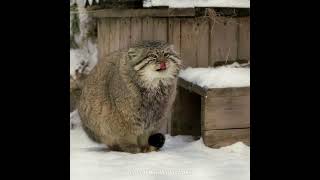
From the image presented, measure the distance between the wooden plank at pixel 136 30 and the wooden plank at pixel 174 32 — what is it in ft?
0.99

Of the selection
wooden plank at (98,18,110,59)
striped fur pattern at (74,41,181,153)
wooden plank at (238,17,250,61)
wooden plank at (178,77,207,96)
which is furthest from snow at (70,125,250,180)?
wooden plank at (238,17,250,61)

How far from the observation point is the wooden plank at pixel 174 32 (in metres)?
5.12

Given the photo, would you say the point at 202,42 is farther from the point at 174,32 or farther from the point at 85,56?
the point at 85,56

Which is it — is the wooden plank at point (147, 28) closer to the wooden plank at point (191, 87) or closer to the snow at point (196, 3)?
the snow at point (196, 3)

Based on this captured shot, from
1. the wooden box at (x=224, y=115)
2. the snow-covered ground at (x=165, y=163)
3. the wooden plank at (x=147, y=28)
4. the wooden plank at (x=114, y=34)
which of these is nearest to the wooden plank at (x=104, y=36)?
the wooden plank at (x=114, y=34)

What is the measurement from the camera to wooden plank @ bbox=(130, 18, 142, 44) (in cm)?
513

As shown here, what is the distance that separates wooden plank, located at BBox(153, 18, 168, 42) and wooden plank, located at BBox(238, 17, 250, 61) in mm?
757

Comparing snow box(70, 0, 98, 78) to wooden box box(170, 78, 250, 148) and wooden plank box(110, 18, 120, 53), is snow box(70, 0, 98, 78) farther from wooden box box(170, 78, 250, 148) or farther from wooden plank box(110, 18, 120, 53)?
wooden box box(170, 78, 250, 148)

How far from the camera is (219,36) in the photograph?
5172mm

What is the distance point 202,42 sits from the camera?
5180 millimetres
